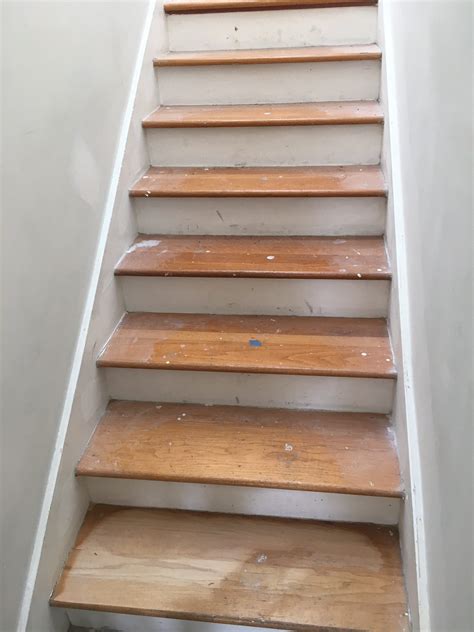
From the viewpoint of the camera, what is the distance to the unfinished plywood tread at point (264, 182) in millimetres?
1726

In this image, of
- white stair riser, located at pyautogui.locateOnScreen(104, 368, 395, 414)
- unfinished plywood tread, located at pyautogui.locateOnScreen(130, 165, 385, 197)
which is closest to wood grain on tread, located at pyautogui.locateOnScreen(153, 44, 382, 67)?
unfinished plywood tread, located at pyautogui.locateOnScreen(130, 165, 385, 197)

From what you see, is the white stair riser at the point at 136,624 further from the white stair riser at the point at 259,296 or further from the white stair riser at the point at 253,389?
the white stair riser at the point at 259,296

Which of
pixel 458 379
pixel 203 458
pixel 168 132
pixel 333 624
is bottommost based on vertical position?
pixel 333 624

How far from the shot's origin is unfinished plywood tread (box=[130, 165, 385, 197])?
1.73m

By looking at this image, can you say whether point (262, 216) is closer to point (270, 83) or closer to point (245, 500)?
point (270, 83)

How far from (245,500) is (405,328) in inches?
24.2

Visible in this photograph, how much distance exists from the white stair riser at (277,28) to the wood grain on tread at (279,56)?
0.04m

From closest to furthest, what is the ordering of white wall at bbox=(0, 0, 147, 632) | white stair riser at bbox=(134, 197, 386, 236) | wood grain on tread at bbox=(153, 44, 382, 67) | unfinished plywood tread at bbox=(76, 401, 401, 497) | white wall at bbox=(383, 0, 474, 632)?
1. white wall at bbox=(383, 0, 474, 632)
2. white wall at bbox=(0, 0, 147, 632)
3. unfinished plywood tread at bbox=(76, 401, 401, 497)
4. white stair riser at bbox=(134, 197, 386, 236)
5. wood grain on tread at bbox=(153, 44, 382, 67)

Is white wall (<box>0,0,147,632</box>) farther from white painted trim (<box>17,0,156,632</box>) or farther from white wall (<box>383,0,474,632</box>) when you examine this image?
white wall (<box>383,0,474,632</box>)

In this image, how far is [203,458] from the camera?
1439mm

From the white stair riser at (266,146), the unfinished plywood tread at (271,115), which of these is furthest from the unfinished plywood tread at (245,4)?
the white stair riser at (266,146)

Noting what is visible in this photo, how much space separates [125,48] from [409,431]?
1487 millimetres

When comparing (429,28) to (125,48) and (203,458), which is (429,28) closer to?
(125,48)

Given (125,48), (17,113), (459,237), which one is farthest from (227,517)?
(125,48)
